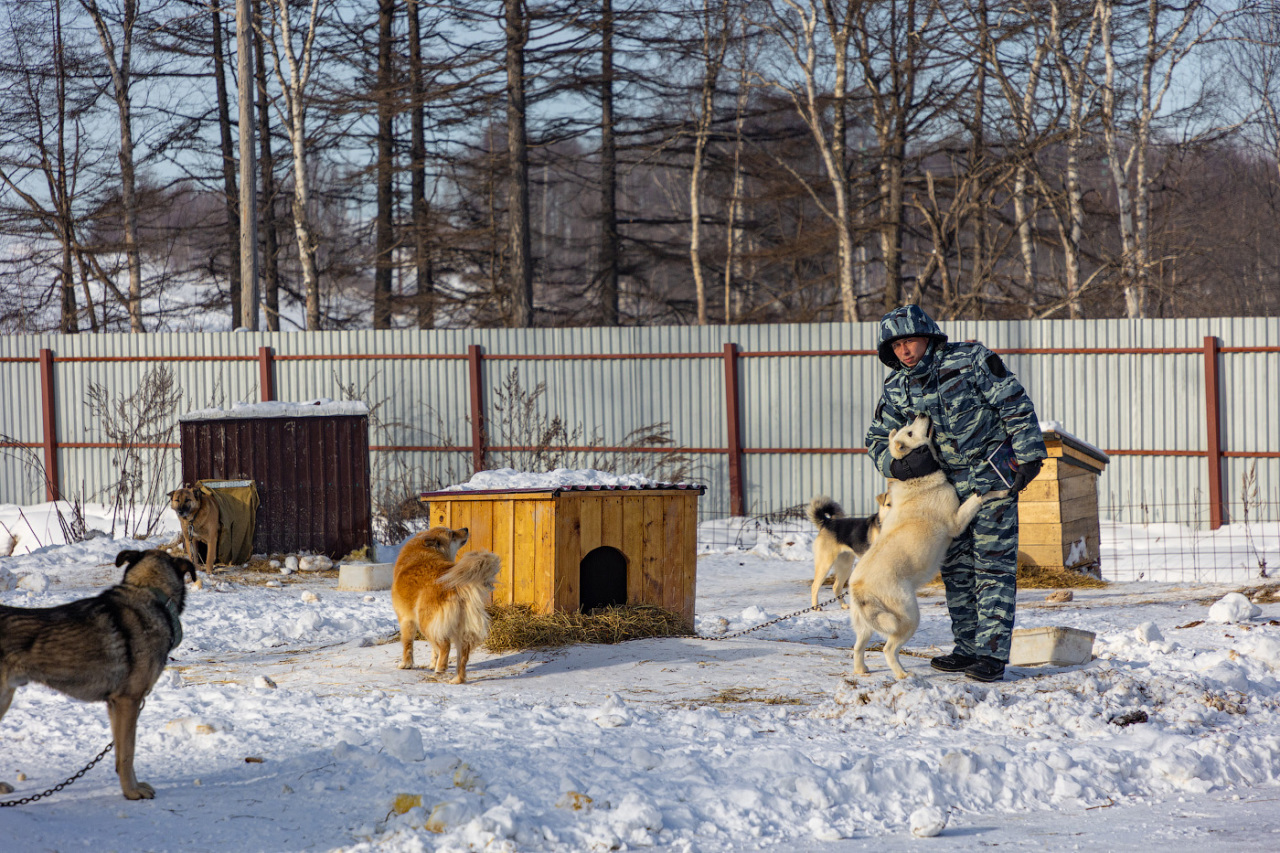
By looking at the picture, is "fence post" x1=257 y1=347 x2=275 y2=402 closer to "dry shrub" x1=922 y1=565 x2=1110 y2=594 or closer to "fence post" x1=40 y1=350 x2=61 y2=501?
"fence post" x1=40 y1=350 x2=61 y2=501

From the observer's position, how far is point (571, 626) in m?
6.14

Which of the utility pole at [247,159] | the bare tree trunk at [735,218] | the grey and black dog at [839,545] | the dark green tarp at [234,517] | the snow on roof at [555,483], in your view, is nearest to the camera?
the snow on roof at [555,483]

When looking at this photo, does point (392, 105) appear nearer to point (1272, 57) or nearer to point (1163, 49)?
point (1163, 49)

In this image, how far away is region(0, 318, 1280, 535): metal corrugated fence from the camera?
12.6 meters

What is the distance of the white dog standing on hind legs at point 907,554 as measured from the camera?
16.6 feet

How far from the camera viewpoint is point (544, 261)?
2581 cm

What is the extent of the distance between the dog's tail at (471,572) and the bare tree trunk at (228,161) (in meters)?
19.4

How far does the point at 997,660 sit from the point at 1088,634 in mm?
845

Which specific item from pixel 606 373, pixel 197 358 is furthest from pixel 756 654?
pixel 197 358

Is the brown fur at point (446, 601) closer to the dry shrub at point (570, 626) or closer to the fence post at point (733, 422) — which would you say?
the dry shrub at point (570, 626)

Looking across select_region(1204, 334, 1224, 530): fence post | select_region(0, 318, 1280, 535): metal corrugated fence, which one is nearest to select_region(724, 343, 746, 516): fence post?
select_region(0, 318, 1280, 535): metal corrugated fence

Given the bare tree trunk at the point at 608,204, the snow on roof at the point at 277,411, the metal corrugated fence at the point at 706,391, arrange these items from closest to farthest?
the snow on roof at the point at 277,411, the metal corrugated fence at the point at 706,391, the bare tree trunk at the point at 608,204

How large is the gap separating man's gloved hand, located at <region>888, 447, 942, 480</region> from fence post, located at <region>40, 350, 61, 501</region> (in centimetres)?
1379

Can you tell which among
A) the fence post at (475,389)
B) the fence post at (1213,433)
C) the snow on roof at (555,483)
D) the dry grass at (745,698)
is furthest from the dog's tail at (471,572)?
the fence post at (1213,433)
